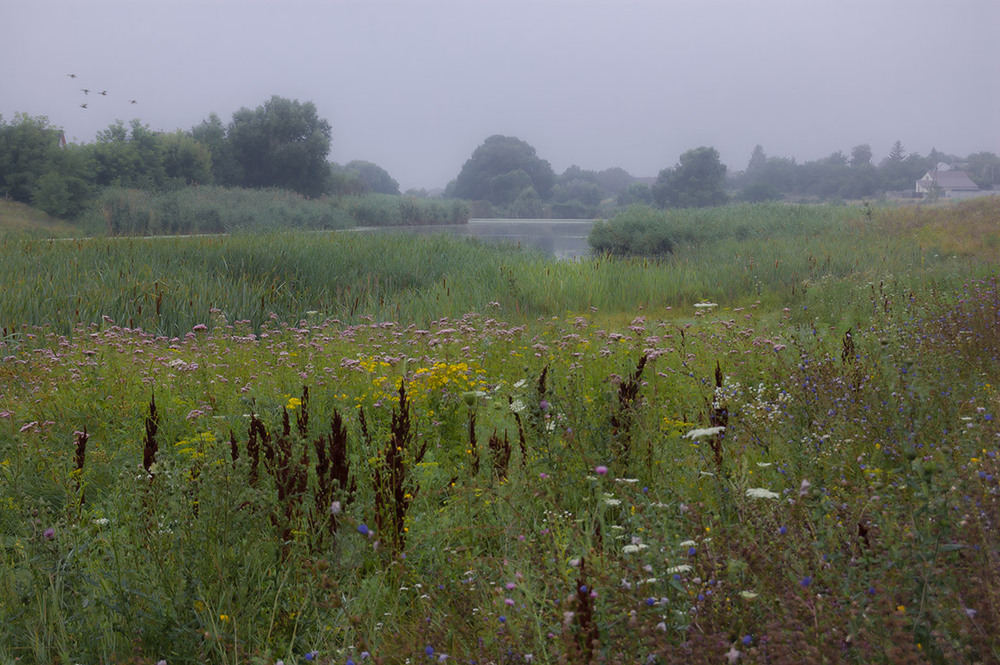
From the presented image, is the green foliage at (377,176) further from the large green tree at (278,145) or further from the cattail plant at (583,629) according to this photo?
the cattail plant at (583,629)

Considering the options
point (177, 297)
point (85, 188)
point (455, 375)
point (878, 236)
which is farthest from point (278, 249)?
point (85, 188)

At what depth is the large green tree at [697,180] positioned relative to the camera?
57125 mm

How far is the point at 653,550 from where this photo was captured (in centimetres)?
196

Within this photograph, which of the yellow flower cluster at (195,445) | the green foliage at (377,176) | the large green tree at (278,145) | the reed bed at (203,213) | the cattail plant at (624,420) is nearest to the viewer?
the cattail plant at (624,420)

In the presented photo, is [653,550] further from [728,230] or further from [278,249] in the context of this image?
[728,230]

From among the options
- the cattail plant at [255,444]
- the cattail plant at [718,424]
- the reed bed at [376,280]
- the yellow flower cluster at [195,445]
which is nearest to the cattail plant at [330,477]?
the cattail plant at [255,444]

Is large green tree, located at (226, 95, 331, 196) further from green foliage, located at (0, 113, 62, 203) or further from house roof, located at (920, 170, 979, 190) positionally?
house roof, located at (920, 170, 979, 190)

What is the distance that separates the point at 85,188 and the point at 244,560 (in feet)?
107

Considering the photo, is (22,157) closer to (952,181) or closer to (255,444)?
(255,444)

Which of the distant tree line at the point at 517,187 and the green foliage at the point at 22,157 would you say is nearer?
the green foliage at the point at 22,157

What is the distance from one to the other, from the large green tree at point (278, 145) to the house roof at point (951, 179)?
6430 cm

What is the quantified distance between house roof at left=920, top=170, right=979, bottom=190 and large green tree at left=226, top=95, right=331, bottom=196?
211ft

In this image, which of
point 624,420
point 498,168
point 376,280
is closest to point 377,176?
point 498,168

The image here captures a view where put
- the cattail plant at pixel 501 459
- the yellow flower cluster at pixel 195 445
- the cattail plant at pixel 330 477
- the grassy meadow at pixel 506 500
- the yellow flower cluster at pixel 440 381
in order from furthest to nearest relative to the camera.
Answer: the yellow flower cluster at pixel 440 381 → the yellow flower cluster at pixel 195 445 → the cattail plant at pixel 501 459 → the cattail plant at pixel 330 477 → the grassy meadow at pixel 506 500
